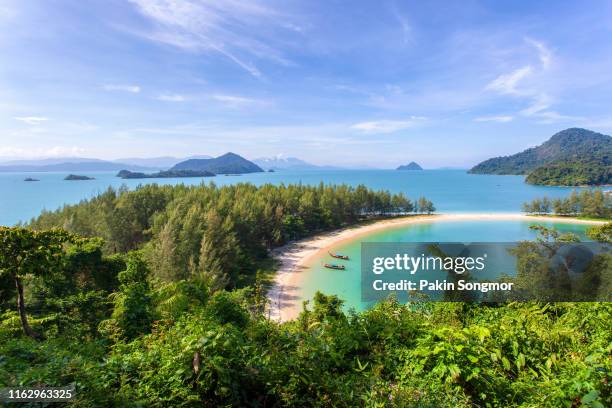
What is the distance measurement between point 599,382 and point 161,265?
66.5ft

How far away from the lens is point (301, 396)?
2.68 metres

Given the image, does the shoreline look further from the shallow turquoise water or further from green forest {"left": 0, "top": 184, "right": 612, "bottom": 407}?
green forest {"left": 0, "top": 184, "right": 612, "bottom": 407}

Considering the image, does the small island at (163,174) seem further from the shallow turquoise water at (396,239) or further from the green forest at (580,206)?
the green forest at (580,206)

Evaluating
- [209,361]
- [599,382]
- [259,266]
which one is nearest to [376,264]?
[599,382]

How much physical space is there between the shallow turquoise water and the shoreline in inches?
41.3

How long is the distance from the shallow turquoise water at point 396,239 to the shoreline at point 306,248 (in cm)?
Result: 105

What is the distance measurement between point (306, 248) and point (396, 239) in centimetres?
1471

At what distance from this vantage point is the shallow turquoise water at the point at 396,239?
23.4m

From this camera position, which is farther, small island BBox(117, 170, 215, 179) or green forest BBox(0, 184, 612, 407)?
small island BBox(117, 170, 215, 179)

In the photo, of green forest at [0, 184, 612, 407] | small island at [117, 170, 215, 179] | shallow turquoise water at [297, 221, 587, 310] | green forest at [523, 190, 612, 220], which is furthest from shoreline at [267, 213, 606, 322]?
small island at [117, 170, 215, 179]

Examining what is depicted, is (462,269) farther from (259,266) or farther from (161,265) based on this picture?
(259,266)

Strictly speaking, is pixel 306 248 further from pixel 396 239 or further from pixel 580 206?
pixel 580 206

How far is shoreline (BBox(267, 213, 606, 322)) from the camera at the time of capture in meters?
20.1

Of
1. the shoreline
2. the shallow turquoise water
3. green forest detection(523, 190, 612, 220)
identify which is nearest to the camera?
the shoreline
